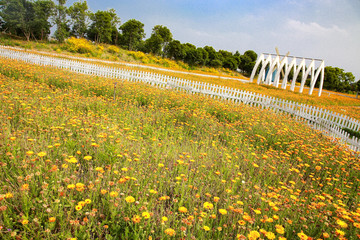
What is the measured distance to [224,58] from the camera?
76500 mm

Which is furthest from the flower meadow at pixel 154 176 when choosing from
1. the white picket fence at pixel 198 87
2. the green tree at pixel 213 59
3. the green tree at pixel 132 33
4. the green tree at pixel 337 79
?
the green tree at pixel 337 79

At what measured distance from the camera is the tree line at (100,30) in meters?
45.2

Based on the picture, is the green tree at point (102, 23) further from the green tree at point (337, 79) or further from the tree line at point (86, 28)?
the green tree at point (337, 79)

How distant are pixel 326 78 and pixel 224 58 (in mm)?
35533

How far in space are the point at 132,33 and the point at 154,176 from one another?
197ft

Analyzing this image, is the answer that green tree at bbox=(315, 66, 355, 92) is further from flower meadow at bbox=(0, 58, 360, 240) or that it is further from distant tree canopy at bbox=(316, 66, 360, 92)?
flower meadow at bbox=(0, 58, 360, 240)

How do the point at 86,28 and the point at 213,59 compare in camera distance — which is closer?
the point at 86,28

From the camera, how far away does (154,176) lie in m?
2.35

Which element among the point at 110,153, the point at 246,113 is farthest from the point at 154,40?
the point at 110,153

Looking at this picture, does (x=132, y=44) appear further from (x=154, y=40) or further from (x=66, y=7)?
(x=66, y=7)

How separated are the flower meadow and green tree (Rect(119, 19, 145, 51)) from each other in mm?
52647

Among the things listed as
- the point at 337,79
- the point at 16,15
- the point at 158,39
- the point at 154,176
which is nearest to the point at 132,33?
the point at 158,39

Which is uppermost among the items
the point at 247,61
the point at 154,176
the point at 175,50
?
the point at 247,61

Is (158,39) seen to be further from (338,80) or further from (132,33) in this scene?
(338,80)
